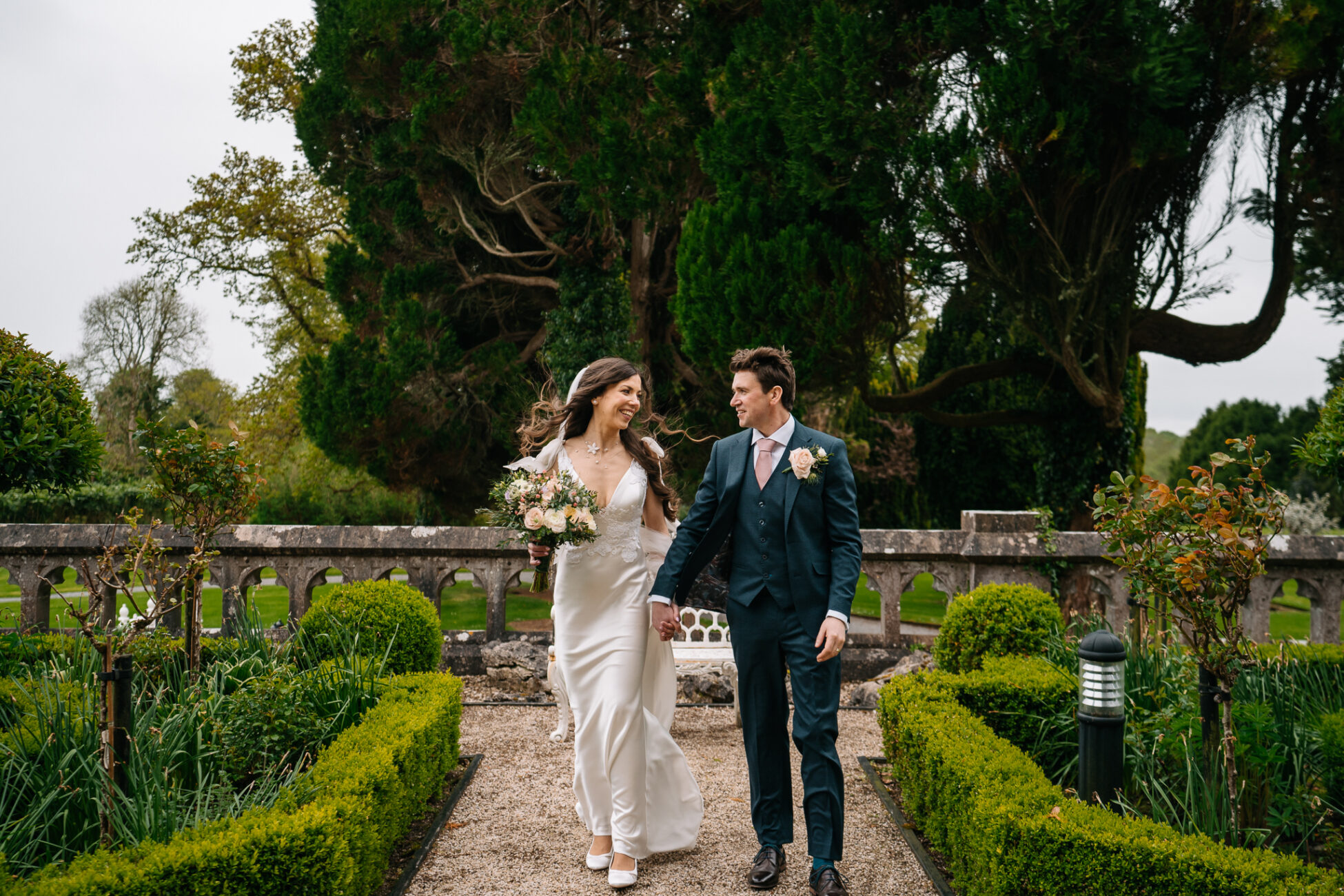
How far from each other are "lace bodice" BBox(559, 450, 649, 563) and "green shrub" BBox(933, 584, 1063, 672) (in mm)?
2296

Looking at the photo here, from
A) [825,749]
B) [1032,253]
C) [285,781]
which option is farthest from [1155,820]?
[1032,253]

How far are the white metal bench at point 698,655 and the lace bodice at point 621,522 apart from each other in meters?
1.63

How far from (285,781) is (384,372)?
10668 millimetres

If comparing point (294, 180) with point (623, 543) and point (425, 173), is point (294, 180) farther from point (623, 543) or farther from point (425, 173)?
point (623, 543)

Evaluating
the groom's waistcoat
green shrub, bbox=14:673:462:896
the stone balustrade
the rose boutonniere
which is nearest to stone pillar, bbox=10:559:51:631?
the stone balustrade

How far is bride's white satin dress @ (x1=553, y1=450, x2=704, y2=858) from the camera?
388 cm

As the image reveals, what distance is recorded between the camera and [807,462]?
3701 millimetres

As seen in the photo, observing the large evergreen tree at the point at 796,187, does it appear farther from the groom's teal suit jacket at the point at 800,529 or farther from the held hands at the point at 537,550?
the held hands at the point at 537,550

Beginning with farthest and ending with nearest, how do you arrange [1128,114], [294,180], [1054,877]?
[294,180] < [1128,114] < [1054,877]

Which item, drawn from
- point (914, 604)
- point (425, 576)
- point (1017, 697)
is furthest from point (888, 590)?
point (914, 604)

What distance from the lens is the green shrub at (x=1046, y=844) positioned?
269 centimetres

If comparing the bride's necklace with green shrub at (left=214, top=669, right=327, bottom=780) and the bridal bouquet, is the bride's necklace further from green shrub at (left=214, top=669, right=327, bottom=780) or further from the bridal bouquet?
green shrub at (left=214, top=669, right=327, bottom=780)

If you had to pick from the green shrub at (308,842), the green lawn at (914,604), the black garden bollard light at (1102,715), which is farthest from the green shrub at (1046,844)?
the green lawn at (914,604)

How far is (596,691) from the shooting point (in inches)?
157
